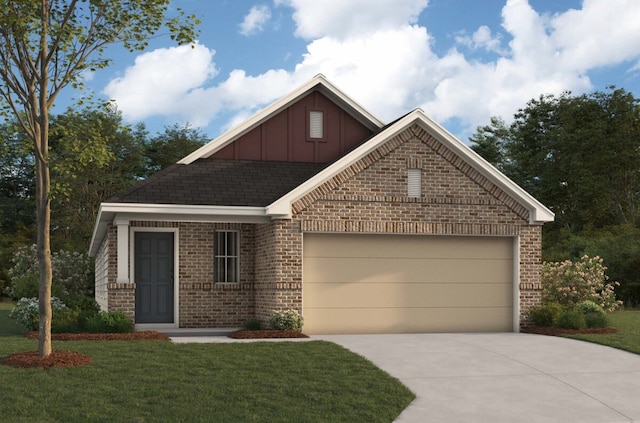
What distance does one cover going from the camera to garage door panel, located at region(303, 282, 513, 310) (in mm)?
17875

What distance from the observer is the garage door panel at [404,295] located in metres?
17.9

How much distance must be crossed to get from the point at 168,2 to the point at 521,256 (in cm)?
1022

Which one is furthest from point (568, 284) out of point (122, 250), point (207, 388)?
point (207, 388)

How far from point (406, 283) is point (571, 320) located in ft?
12.6

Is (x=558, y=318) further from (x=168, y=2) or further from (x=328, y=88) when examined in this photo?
(x=168, y=2)

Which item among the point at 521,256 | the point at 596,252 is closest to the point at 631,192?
the point at 596,252

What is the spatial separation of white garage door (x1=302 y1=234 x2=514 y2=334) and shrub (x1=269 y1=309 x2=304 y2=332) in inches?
25.5

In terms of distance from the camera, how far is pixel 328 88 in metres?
21.0

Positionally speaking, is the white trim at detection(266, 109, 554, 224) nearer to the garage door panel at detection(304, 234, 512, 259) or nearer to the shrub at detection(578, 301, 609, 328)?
the garage door panel at detection(304, 234, 512, 259)

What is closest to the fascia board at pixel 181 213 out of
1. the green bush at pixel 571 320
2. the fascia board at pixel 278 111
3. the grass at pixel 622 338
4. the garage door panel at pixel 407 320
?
the garage door panel at pixel 407 320

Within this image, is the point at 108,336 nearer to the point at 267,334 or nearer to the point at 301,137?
the point at 267,334

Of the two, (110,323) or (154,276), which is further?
(154,276)

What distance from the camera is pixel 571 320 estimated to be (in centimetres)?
1784

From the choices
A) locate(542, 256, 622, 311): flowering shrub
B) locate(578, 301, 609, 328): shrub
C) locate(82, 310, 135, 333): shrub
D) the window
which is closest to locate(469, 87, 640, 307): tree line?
locate(542, 256, 622, 311): flowering shrub
